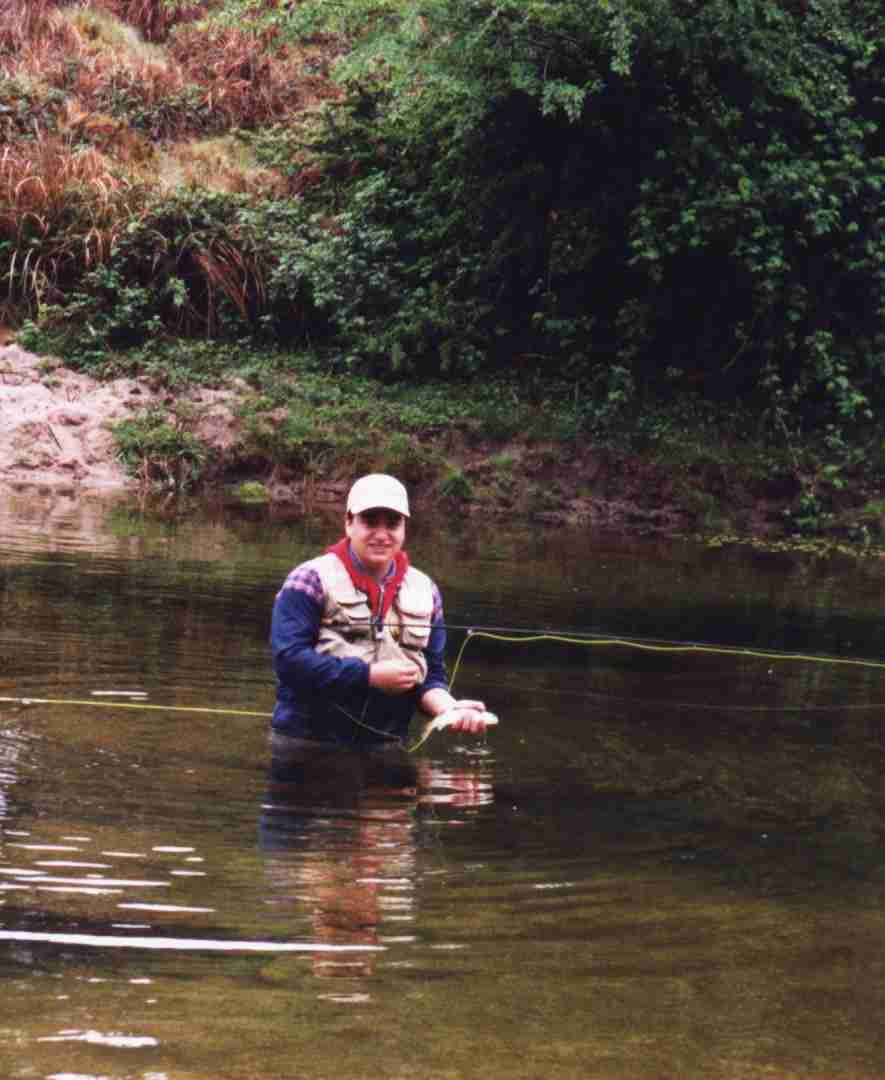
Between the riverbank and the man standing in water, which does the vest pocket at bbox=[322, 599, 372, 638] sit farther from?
the riverbank

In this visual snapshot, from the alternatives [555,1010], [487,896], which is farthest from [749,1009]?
[487,896]

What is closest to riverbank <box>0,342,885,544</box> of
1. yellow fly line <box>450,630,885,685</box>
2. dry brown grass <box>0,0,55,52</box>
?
yellow fly line <box>450,630,885,685</box>

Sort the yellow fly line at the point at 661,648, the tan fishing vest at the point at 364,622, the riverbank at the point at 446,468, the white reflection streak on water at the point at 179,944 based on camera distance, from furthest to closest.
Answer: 1. the riverbank at the point at 446,468
2. the yellow fly line at the point at 661,648
3. the tan fishing vest at the point at 364,622
4. the white reflection streak on water at the point at 179,944

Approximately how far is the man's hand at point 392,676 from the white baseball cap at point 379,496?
0.60m

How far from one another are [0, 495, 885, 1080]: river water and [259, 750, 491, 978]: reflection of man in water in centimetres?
2

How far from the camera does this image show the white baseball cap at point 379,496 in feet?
21.2

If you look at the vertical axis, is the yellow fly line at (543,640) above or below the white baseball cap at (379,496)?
below

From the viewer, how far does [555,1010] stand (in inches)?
156

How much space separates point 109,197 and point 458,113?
15.7 ft

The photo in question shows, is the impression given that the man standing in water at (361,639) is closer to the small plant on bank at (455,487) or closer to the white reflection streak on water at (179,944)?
the white reflection streak on water at (179,944)

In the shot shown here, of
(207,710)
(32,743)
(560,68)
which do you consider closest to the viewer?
(32,743)

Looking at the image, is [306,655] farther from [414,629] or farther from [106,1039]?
[106,1039]

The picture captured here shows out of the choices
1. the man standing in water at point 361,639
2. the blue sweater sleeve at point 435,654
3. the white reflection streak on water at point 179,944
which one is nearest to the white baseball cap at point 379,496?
the man standing in water at point 361,639

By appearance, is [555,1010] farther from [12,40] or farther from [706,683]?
[12,40]
